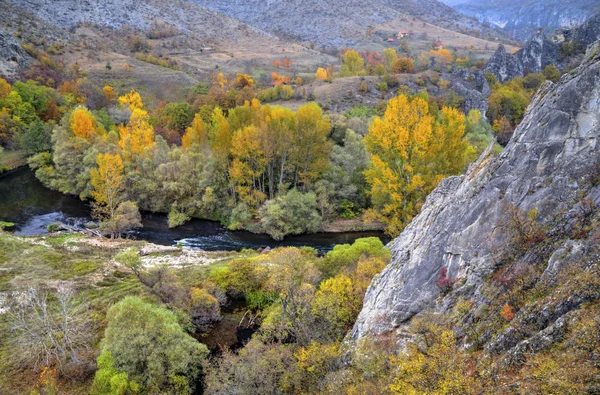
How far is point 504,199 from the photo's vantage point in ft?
54.9

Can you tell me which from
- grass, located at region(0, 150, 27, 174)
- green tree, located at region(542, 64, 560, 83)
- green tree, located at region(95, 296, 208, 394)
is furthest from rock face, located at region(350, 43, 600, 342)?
green tree, located at region(542, 64, 560, 83)

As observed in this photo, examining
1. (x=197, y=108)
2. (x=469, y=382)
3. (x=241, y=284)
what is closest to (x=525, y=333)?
(x=469, y=382)

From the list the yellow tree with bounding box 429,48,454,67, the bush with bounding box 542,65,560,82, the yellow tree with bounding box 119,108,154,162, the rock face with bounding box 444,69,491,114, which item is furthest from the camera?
the yellow tree with bounding box 429,48,454,67

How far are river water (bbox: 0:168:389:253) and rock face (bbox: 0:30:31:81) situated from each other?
52.1 metres

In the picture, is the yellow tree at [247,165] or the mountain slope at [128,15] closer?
the yellow tree at [247,165]

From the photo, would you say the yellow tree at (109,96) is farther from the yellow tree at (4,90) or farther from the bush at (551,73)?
the bush at (551,73)

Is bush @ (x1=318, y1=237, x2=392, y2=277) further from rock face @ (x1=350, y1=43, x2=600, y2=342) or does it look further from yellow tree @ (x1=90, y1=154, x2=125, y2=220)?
yellow tree @ (x1=90, y1=154, x2=125, y2=220)

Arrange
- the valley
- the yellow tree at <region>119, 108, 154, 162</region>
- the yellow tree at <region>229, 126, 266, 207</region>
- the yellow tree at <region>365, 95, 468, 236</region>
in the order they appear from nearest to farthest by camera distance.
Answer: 1. the valley
2. the yellow tree at <region>365, 95, 468, 236</region>
3. the yellow tree at <region>229, 126, 266, 207</region>
4. the yellow tree at <region>119, 108, 154, 162</region>

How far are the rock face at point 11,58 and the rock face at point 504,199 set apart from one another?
11005 cm

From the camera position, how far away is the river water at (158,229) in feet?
148

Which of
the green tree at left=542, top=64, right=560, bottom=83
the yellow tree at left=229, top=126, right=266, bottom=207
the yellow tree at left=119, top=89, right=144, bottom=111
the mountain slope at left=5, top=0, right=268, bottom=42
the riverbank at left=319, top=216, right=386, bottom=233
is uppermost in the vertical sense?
the mountain slope at left=5, top=0, right=268, bottom=42

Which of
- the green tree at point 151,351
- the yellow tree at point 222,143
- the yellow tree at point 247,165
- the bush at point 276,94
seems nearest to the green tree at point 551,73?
the bush at point 276,94

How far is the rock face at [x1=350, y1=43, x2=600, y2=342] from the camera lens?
48.8 ft

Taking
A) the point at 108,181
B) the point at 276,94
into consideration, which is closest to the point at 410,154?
the point at 108,181
